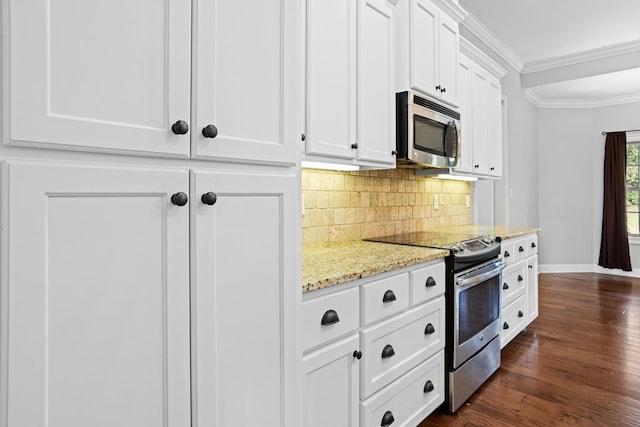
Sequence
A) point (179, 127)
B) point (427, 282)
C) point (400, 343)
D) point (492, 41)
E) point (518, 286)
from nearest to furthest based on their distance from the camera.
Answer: point (179, 127) → point (400, 343) → point (427, 282) → point (518, 286) → point (492, 41)

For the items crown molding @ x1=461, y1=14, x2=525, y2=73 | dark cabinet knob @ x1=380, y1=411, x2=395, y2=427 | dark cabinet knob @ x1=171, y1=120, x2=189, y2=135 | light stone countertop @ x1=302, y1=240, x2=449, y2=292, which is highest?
crown molding @ x1=461, y1=14, x2=525, y2=73

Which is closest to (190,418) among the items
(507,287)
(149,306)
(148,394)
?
(148,394)

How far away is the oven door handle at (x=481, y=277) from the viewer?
2.17m

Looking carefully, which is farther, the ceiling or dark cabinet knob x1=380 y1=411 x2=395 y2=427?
the ceiling

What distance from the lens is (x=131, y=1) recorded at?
85 centimetres

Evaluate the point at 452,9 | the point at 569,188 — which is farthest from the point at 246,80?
the point at 569,188

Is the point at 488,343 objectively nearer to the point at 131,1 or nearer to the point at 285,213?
the point at 285,213

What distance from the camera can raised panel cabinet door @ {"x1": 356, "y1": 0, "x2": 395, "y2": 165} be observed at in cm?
206

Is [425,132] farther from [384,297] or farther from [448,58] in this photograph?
[384,297]

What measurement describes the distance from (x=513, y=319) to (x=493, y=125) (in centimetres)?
177

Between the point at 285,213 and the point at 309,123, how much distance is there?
2.42 ft

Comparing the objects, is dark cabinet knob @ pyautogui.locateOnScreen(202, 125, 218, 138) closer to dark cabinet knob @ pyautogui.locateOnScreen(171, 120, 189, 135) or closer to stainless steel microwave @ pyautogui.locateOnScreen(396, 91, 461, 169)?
dark cabinet knob @ pyautogui.locateOnScreen(171, 120, 189, 135)

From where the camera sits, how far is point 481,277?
2338mm

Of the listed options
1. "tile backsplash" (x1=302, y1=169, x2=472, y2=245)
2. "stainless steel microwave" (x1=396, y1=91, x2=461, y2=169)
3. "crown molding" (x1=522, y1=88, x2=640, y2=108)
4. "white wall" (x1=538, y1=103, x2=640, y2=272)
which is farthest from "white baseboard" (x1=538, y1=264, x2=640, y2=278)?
"stainless steel microwave" (x1=396, y1=91, x2=461, y2=169)
